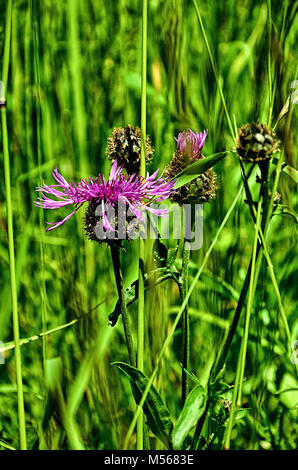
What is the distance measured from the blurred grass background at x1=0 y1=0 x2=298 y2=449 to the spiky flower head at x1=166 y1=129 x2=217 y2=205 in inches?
2.6

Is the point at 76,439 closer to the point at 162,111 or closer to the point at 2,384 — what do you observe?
the point at 2,384

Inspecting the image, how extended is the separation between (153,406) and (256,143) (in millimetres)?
241

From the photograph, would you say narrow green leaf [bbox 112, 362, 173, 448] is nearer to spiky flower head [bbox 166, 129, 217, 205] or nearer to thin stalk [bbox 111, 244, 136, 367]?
thin stalk [bbox 111, 244, 136, 367]

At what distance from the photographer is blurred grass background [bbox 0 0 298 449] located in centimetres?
51

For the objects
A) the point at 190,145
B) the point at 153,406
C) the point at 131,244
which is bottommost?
the point at 153,406

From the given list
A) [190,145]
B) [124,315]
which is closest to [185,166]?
[190,145]

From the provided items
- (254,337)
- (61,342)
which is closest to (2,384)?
(61,342)

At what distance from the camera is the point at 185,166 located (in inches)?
18.5

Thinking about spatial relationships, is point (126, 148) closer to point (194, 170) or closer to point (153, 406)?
point (194, 170)

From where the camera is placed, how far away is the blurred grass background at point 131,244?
0.51 meters

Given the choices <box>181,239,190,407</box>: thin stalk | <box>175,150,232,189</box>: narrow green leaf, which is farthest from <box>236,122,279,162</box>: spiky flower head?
<box>181,239,190,407</box>: thin stalk

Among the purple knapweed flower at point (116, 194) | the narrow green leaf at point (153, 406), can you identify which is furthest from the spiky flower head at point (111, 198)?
the narrow green leaf at point (153, 406)

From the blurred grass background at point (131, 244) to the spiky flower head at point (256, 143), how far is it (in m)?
0.02

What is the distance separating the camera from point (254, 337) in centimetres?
59
